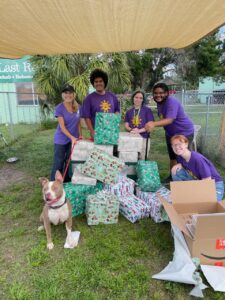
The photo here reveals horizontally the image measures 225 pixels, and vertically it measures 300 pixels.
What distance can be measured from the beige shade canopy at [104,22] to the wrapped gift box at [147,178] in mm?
1802

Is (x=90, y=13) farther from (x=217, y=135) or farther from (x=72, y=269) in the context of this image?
(x=217, y=135)

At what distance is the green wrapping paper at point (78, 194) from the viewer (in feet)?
10.2

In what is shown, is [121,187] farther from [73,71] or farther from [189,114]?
[73,71]

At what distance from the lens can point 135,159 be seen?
3.62m

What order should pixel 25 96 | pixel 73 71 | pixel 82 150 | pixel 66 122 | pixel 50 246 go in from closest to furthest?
1. pixel 50 246
2. pixel 82 150
3. pixel 66 122
4. pixel 73 71
5. pixel 25 96

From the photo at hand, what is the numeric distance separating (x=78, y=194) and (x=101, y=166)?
0.45 meters

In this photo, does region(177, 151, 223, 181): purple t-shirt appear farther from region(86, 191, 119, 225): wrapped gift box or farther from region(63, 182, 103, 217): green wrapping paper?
region(63, 182, 103, 217): green wrapping paper

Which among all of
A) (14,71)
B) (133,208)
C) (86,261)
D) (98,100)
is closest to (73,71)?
(14,71)

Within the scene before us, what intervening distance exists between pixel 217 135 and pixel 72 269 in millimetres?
4423

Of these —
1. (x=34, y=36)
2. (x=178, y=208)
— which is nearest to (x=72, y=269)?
(x=178, y=208)

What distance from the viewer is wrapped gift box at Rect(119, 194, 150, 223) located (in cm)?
308

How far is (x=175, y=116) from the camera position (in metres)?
3.55

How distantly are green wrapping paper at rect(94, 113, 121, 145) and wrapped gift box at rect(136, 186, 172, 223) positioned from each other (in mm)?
833

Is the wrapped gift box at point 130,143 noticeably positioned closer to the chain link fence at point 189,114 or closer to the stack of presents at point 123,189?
the stack of presents at point 123,189
